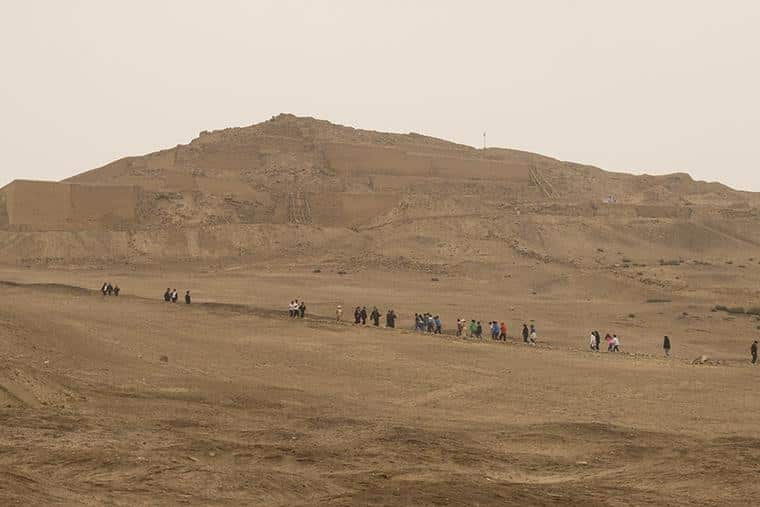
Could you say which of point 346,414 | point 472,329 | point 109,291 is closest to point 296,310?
point 472,329

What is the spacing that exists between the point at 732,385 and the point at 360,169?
41751 millimetres

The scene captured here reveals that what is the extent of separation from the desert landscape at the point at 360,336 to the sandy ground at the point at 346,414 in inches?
2.0

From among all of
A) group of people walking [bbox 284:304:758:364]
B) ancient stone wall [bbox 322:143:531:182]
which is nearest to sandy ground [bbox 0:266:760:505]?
group of people walking [bbox 284:304:758:364]

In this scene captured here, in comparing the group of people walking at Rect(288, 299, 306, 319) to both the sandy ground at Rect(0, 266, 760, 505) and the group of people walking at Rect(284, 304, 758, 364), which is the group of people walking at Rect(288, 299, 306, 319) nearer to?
the group of people walking at Rect(284, 304, 758, 364)

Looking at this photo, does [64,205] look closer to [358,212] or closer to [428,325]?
[358,212]

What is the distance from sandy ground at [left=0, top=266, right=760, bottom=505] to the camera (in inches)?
295

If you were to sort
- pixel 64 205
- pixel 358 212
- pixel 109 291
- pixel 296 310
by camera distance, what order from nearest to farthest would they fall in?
pixel 296 310
pixel 109 291
pixel 64 205
pixel 358 212

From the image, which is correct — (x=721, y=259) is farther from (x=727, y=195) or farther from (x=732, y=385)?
(x=732, y=385)

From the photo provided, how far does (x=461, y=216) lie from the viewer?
4872 centimetres

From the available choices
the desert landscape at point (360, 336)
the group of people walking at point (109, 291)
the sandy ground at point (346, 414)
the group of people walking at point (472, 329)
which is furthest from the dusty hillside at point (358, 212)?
the sandy ground at point (346, 414)

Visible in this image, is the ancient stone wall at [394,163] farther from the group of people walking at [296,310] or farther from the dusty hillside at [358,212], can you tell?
the group of people walking at [296,310]

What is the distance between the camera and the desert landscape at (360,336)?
318 inches

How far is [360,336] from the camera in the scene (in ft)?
68.3

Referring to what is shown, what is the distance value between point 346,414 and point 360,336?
9.57 meters
